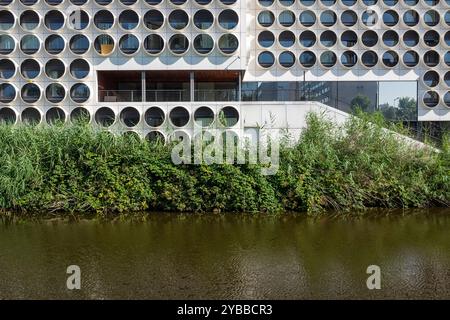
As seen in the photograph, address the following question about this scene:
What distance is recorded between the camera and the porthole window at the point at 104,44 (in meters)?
26.4

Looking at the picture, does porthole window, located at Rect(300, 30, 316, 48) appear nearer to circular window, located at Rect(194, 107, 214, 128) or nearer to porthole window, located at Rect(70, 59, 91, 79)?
circular window, located at Rect(194, 107, 214, 128)

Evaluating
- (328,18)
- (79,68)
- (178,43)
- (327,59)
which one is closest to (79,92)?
(79,68)

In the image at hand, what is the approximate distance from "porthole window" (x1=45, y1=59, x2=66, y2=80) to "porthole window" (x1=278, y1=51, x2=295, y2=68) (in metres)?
14.5

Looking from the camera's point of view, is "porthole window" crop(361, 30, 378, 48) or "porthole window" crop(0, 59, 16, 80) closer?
"porthole window" crop(0, 59, 16, 80)

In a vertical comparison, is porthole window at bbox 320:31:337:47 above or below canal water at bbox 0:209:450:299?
above

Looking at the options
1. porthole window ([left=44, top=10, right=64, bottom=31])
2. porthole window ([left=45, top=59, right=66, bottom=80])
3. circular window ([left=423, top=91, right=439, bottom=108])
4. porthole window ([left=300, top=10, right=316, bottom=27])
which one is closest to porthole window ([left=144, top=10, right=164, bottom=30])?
porthole window ([left=44, top=10, right=64, bottom=31])

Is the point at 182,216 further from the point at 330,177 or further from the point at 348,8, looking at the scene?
the point at 348,8

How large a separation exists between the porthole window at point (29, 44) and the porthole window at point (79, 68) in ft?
8.02

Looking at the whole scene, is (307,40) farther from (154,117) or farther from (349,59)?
(154,117)

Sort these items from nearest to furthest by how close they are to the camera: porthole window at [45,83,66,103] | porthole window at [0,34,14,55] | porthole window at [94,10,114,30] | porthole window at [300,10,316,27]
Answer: porthole window at [0,34,14,55], porthole window at [94,10,114,30], porthole window at [45,83,66,103], porthole window at [300,10,316,27]

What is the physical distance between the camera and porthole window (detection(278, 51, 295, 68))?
2900 cm

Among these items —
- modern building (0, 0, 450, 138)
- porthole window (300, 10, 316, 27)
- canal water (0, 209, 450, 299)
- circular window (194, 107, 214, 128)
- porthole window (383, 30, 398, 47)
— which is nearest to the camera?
canal water (0, 209, 450, 299)

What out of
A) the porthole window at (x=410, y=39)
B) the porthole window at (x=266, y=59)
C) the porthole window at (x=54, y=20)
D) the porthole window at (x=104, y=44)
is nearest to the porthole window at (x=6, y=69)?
the porthole window at (x=54, y=20)

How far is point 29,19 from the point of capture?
26719mm
